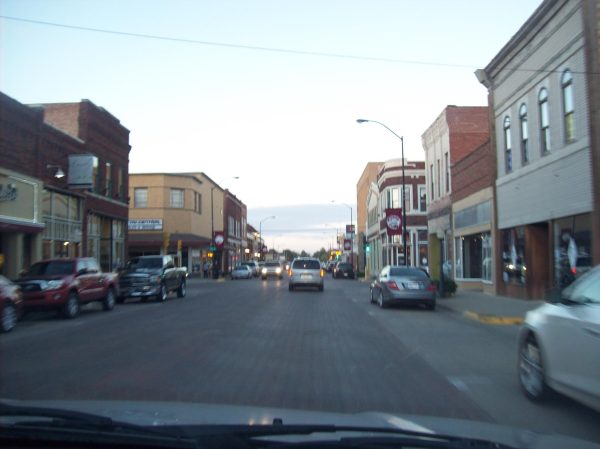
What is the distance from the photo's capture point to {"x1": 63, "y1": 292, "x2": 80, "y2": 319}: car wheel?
18.2 metres

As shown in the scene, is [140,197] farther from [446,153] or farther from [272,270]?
[446,153]

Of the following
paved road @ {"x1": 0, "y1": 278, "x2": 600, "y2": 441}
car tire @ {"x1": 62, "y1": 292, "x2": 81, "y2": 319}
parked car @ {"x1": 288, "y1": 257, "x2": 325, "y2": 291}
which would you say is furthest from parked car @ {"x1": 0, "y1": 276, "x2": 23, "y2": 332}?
parked car @ {"x1": 288, "y1": 257, "x2": 325, "y2": 291}

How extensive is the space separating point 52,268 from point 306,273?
15.3 m

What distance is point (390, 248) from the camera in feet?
178

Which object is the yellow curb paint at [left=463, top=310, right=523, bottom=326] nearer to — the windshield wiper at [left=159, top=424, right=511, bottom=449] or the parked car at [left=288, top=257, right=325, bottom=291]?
the windshield wiper at [left=159, top=424, right=511, bottom=449]

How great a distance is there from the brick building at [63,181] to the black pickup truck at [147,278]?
4418mm

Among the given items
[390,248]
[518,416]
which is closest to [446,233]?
[390,248]

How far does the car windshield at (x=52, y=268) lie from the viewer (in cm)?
1923

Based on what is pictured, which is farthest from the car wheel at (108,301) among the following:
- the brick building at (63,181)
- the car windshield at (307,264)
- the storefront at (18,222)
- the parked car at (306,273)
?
the car windshield at (307,264)

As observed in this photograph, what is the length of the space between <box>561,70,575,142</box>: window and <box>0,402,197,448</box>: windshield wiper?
1821 centimetres

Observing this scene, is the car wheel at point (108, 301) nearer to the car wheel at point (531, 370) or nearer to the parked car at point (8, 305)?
the parked car at point (8, 305)

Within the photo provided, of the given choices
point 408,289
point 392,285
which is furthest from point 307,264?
point 408,289

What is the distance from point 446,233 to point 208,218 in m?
41.0

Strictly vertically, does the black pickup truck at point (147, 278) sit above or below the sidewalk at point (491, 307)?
above
